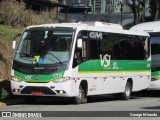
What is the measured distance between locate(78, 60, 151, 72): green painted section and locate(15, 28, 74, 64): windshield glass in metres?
1.03

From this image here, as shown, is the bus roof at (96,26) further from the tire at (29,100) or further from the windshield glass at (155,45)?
the tire at (29,100)

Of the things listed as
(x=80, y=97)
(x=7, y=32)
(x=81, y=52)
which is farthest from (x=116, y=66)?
(x=7, y=32)

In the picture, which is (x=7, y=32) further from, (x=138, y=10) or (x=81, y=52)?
(x=138, y=10)

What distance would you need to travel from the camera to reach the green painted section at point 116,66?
21.7 metres

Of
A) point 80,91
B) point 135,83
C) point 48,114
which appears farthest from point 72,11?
A: point 48,114

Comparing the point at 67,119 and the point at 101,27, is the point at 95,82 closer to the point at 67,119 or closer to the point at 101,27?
the point at 101,27

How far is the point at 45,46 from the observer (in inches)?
826

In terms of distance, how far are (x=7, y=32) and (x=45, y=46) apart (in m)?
10.9

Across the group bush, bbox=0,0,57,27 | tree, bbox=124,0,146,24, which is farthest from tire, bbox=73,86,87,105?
tree, bbox=124,0,146,24

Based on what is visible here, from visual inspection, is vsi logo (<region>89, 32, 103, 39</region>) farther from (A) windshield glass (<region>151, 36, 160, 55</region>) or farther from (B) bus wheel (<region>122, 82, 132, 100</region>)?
(A) windshield glass (<region>151, 36, 160, 55</region>)

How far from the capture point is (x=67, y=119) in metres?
15.7

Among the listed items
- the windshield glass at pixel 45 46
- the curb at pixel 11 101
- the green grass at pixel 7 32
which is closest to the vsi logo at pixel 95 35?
the windshield glass at pixel 45 46

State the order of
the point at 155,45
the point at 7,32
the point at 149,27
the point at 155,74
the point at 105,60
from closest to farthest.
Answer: the point at 105,60 < the point at 155,74 < the point at 155,45 < the point at 149,27 < the point at 7,32

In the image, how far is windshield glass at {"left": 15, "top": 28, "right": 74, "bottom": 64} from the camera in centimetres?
2069
